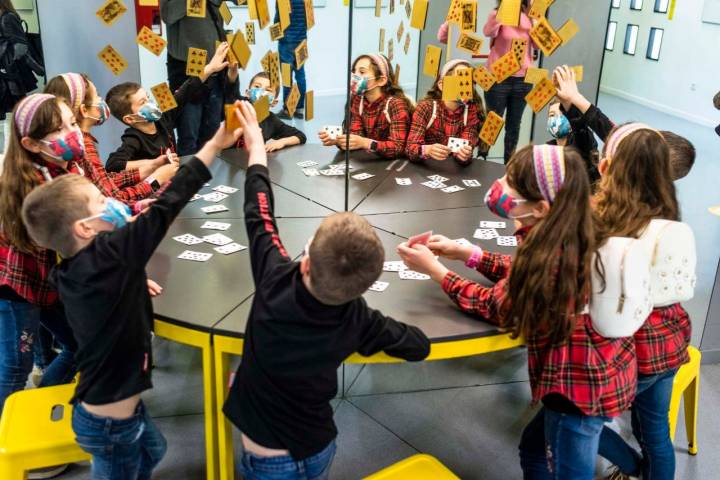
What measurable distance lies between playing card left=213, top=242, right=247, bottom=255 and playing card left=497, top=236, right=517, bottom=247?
901mm

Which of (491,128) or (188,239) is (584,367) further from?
(491,128)

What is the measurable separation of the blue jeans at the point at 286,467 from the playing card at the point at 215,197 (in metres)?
1.42

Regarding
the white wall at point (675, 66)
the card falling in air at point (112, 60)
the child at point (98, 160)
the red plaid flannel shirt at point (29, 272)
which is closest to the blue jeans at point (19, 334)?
the red plaid flannel shirt at point (29, 272)

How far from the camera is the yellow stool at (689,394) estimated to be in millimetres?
2396

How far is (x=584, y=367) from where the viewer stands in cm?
182

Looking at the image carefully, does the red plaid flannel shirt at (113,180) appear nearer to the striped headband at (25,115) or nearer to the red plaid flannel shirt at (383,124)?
the striped headband at (25,115)

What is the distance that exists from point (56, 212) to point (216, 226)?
3.08 ft

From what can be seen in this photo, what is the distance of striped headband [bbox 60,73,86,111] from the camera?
9.02ft

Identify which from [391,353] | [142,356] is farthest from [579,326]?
[142,356]

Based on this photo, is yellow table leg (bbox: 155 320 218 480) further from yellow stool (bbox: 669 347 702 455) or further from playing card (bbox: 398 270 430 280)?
yellow stool (bbox: 669 347 702 455)

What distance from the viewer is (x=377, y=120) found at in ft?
12.1

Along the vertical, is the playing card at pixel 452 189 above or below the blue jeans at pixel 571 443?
above

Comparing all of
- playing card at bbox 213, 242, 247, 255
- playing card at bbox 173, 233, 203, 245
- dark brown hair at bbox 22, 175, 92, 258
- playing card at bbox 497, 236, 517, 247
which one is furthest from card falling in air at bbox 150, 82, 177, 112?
playing card at bbox 497, 236, 517, 247

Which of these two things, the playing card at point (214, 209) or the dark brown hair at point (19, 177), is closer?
the dark brown hair at point (19, 177)
